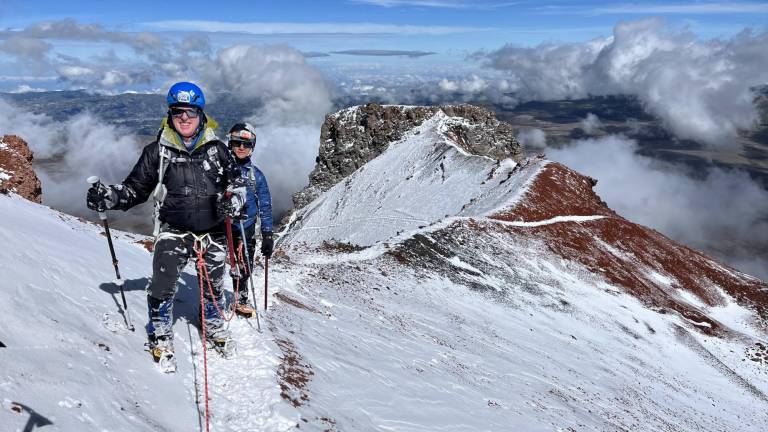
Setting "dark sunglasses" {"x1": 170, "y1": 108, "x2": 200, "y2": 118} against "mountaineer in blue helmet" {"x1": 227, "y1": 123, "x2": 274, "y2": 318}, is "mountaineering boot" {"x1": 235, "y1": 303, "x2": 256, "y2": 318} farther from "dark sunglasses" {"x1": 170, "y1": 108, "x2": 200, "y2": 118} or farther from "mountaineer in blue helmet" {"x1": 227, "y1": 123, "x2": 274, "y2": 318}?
"dark sunglasses" {"x1": 170, "y1": 108, "x2": 200, "y2": 118}

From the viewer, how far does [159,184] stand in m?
7.70

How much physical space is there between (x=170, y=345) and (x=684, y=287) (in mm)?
45821

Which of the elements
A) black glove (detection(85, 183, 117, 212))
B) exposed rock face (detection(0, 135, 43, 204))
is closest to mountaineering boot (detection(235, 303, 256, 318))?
black glove (detection(85, 183, 117, 212))

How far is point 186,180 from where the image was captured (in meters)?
7.87

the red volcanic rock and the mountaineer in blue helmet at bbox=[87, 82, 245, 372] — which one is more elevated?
the mountaineer in blue helmet at bbox=[87, 82, 245, 372]

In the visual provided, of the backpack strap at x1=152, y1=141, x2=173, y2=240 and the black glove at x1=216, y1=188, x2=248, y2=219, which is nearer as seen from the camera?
the backpack strap at x1=152, y1=141, x2=173, y2=240

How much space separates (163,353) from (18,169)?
23035mm

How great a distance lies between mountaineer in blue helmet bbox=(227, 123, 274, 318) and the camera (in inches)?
440

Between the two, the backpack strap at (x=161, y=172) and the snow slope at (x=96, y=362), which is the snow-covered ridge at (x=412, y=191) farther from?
the backpack strap at (x=161, y=172)

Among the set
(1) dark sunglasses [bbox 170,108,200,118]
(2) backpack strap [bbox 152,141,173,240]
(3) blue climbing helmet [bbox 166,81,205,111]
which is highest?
(3) blue climbing helmet [bbox 166,81,205,111]

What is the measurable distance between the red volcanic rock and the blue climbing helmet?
34104 millimetres

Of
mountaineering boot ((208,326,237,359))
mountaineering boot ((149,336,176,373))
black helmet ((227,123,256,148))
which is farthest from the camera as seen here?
black helmet ((227,123,256,148))

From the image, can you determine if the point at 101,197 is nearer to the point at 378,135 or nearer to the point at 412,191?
the point at 412,191

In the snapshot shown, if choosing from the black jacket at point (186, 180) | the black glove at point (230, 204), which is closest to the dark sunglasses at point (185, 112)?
the black jacket at point (186, 180)
